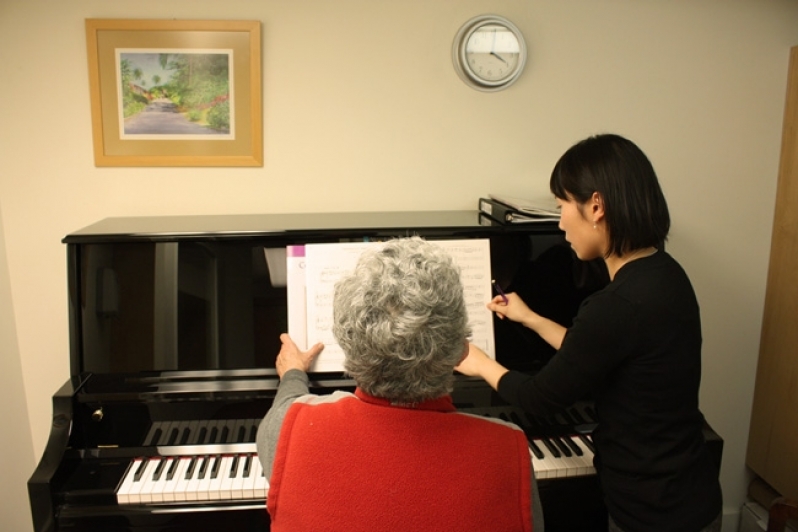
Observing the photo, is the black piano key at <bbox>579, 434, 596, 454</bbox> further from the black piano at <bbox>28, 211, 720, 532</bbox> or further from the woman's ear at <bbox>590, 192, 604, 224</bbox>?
the woman's ear at <bbox>590, 192, 604, 224</bbox>

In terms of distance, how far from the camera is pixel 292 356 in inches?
61.5

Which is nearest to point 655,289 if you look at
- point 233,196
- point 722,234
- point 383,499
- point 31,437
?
point 383,499

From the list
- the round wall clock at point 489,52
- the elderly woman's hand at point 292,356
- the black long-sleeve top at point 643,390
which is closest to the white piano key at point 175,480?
the elderly woman's hand at point 292,356

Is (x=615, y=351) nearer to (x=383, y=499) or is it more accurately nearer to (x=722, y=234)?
(x=383, y=499)

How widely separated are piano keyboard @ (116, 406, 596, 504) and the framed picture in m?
0.94

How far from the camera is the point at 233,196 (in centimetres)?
209

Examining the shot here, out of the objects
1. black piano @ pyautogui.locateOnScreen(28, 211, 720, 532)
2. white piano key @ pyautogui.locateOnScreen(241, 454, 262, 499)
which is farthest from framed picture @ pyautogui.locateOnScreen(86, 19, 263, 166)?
white piano key @ pyautogui.locateOnScreen(241, 454, 262, 499)

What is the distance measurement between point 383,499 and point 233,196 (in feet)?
4.84

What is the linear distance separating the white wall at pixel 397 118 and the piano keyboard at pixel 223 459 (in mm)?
822

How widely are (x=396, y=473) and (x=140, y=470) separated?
95cm

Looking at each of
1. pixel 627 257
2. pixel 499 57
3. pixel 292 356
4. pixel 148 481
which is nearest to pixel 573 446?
pixel 627 257

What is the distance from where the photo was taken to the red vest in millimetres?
870

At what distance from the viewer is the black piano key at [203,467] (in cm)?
150

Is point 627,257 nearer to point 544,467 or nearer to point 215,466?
point 544,467
